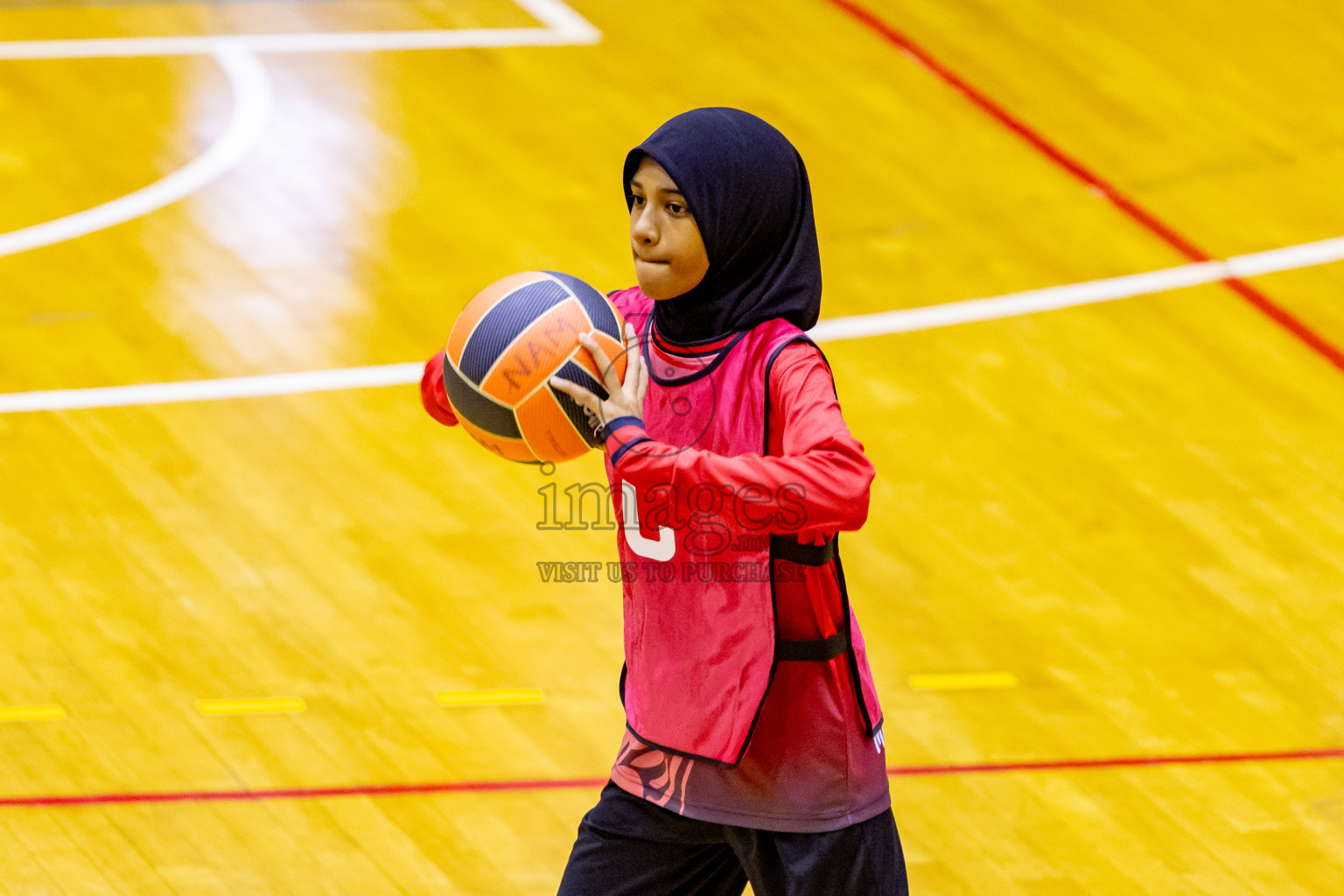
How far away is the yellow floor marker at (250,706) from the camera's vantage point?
4.15 metres

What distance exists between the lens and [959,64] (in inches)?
294

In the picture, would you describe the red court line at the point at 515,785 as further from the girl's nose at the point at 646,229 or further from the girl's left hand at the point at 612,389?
the girl's nose at the point at 646,229

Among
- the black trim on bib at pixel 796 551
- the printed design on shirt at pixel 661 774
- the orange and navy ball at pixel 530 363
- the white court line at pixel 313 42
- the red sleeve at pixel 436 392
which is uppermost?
the orange and navy ball at pixel 530 363

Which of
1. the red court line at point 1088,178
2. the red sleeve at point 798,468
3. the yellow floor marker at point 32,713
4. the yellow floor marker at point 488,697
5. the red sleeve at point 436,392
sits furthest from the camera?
the red court line at point 1088,178

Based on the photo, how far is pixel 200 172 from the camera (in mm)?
6523

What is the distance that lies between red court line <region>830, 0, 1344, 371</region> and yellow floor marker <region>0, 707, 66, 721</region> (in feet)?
13.6

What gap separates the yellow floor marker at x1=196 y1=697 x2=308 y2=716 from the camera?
415 centimetres

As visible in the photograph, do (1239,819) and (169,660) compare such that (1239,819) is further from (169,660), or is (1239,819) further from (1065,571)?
(169,660)

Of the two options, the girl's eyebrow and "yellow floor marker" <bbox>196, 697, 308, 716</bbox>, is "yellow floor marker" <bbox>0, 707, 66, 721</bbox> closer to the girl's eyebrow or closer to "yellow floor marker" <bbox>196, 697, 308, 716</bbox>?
"yellow floor marker" <bbox>196, 697, 308, 716</bbox>

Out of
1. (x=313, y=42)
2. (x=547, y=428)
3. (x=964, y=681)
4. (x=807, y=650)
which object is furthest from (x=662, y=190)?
(x=313, y=42)

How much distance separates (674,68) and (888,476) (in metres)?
2.89

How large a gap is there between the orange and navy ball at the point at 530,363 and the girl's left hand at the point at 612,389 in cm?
5

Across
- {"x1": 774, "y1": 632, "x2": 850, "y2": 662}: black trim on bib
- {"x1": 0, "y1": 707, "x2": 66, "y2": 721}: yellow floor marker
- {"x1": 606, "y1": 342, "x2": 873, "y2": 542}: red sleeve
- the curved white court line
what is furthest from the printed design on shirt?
the curved white court line

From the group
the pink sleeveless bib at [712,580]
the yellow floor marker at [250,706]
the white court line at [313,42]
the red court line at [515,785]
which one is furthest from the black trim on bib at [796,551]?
the white court line at [313,42]
